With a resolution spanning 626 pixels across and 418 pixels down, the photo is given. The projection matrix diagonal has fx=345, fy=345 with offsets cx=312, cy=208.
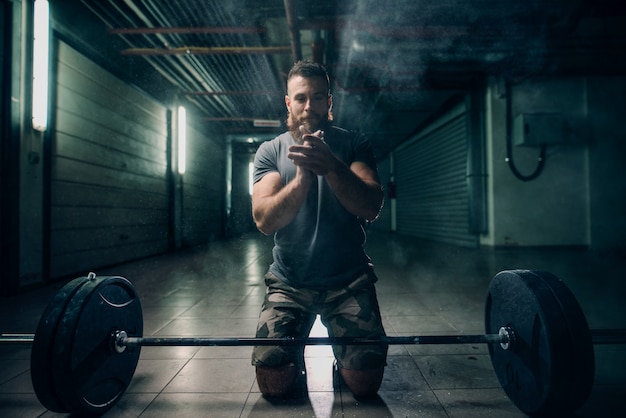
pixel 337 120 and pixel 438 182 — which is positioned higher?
pixel 337 120

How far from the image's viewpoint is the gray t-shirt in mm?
1817

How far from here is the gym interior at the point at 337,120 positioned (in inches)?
80.5

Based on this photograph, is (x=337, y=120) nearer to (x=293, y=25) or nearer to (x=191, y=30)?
(x=293, y=25)

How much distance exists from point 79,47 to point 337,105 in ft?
19.5

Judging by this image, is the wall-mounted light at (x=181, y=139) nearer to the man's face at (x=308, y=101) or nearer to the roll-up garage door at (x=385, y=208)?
the man's face at (x=308, y=101)

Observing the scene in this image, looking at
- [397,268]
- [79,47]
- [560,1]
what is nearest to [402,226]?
[397,268]

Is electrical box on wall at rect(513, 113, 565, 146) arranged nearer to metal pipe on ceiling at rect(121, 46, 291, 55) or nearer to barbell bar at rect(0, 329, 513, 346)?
metal pipe on ceiling at rect(121, 46, 291, 55)

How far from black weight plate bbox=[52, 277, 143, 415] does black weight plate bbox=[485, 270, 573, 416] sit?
1.83 meters

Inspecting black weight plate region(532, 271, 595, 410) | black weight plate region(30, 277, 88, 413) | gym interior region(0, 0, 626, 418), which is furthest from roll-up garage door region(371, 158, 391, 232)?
black weight plate region(30, 277, 88, 413)

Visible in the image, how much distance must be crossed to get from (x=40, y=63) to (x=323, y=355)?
481 centimetres

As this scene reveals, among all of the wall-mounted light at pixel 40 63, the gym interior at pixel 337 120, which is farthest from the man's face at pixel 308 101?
the wall-mounted light at pixel 40 63

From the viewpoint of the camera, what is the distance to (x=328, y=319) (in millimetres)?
1855

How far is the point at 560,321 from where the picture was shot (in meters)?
1.37

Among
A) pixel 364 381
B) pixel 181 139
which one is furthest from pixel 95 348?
pixel 181 139
